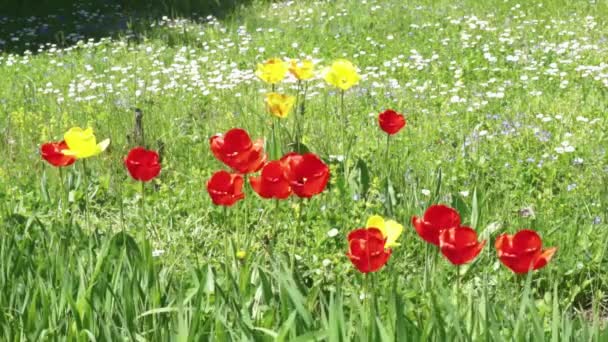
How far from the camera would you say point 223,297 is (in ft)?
7.43

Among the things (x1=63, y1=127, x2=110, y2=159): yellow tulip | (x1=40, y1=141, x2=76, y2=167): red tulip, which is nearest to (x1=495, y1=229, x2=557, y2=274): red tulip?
(x1=63, y1=127, x2=110, y2=159): yellow tulip

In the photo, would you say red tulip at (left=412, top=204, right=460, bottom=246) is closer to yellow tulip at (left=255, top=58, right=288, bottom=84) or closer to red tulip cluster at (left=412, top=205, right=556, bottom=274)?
red tulip cluster at (left=412, top=205, right=556, bottom=274)

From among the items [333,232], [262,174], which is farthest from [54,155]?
[333,232]

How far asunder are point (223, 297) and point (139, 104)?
4060mm

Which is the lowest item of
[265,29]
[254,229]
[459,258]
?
[265,29]

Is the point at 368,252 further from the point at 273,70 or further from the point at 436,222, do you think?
the point at 273,70

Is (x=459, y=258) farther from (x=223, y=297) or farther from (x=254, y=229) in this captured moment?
(x=254, y=229)

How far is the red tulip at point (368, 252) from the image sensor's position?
2.00m

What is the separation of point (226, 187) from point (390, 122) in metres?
0.88

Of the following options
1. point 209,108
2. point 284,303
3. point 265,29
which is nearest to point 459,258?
point 284,303

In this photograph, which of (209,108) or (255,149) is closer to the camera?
(255,149)

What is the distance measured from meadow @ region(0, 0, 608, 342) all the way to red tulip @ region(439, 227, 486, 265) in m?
0.16

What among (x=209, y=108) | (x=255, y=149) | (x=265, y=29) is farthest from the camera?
(x=265, y=29)

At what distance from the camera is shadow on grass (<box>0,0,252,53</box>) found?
10.7 meters
